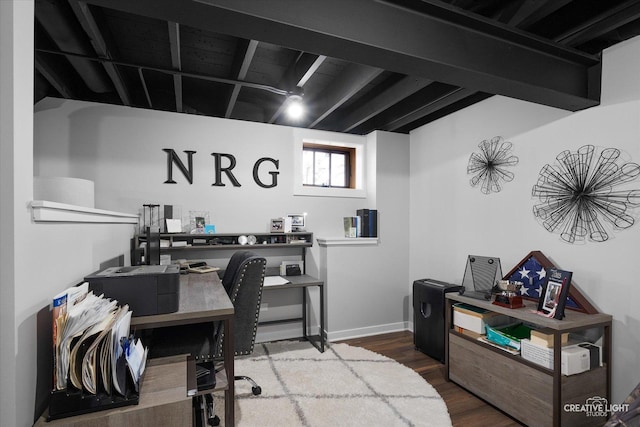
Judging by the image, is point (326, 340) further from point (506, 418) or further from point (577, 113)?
point (577, 113)

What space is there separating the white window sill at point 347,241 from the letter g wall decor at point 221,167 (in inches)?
32.4

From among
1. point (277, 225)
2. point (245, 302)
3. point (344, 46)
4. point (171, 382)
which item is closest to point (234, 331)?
point (245, 302)

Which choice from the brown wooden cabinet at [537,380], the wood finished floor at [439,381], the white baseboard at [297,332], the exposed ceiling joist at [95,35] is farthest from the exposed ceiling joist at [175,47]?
the wood finished floor at [439,381]

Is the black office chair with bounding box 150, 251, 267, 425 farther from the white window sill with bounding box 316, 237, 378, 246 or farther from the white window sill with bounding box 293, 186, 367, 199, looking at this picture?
the white window sill with bounding box 293, 186, 367, 199

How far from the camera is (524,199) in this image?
103 inches

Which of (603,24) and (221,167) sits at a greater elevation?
(603,24)

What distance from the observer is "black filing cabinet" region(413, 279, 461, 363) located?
2.97 m

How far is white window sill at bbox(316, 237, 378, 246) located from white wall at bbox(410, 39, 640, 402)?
0.59 meters

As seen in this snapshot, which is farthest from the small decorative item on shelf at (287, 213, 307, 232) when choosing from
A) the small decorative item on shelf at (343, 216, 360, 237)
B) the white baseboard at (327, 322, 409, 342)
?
the white baseboard at (327, 322, 409, 342)

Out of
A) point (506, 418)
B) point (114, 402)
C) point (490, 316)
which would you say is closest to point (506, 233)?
point (490, 316)

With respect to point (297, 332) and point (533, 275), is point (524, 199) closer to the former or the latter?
point (533, 275)

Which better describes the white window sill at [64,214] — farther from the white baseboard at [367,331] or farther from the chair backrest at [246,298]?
the white baseboard at [367,331]

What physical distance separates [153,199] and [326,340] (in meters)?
2.28

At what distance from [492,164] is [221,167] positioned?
8.53 feet
